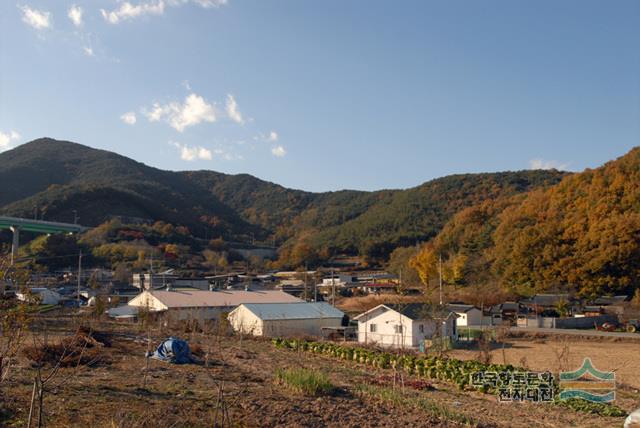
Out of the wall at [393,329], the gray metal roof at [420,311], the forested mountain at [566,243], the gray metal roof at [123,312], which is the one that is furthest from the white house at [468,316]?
the gray metal roof at [123,312]

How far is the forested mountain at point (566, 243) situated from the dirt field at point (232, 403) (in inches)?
1633

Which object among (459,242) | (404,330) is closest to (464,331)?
(404,330)

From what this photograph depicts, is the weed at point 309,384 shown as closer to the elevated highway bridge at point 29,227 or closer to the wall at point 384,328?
the wall at point 384,328

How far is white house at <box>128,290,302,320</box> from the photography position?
114 feet

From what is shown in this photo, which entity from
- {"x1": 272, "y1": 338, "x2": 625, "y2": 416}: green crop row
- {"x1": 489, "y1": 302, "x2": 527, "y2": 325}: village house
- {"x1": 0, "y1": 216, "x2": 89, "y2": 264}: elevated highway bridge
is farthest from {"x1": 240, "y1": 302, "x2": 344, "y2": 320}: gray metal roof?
{"x1": 0, "y1": 216, "x2": 89, "y2": 264}: elevated highway bridge

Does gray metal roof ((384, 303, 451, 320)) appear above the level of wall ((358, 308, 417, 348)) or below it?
above

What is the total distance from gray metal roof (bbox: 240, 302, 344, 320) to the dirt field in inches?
642

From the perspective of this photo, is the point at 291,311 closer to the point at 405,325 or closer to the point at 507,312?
the point at 405,325

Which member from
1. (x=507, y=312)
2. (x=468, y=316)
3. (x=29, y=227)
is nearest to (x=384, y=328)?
(x=468, y=316)

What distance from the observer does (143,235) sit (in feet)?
310

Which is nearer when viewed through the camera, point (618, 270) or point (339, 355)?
point (339, 355)

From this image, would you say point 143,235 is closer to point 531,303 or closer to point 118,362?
point 531,303

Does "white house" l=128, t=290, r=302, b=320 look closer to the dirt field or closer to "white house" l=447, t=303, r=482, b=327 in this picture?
"white house" l=447, t=303, r=482, b=327

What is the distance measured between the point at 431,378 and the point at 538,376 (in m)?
3.88
